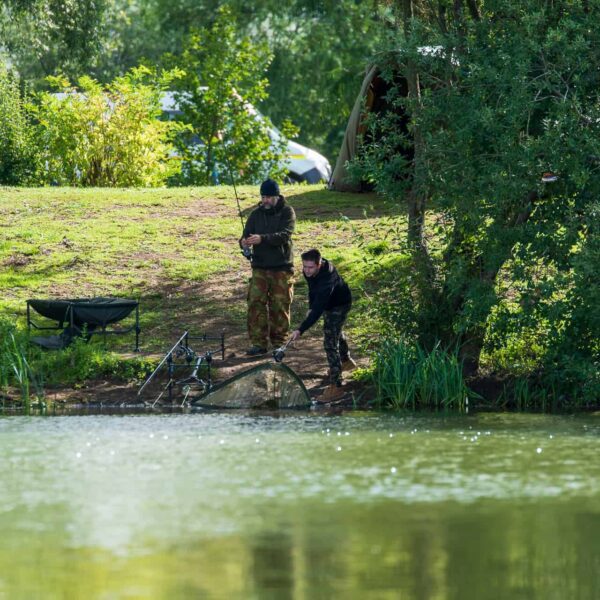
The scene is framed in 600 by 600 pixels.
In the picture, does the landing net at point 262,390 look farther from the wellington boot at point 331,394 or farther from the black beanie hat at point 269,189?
the black beanie hat at point 269,189

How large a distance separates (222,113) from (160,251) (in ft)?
25.0

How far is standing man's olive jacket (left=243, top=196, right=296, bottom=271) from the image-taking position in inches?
607

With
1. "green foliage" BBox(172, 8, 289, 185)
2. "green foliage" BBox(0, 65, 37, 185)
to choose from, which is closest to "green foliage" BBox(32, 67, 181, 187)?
"green foliage" BBox(0, 65, 37, 185)

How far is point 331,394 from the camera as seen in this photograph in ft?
48.9

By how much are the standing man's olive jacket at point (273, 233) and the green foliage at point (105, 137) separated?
10.5 meters

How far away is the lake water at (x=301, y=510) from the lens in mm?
7293

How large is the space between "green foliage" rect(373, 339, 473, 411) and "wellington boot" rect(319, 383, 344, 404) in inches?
17.4

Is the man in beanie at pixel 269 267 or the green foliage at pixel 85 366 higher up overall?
the man in beanie at pixel 269 267

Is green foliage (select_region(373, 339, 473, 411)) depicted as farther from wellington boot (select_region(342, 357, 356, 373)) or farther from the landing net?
the landing net

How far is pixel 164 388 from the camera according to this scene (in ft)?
50.2

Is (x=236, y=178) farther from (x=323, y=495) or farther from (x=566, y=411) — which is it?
(x=323, y=495)

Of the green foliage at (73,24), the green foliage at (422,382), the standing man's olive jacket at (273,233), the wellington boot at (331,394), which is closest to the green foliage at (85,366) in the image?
the standing man's olive jacket at (273,233)

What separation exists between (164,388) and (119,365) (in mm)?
765

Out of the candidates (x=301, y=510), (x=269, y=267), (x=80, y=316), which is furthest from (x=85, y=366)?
(x=301, y=510)
